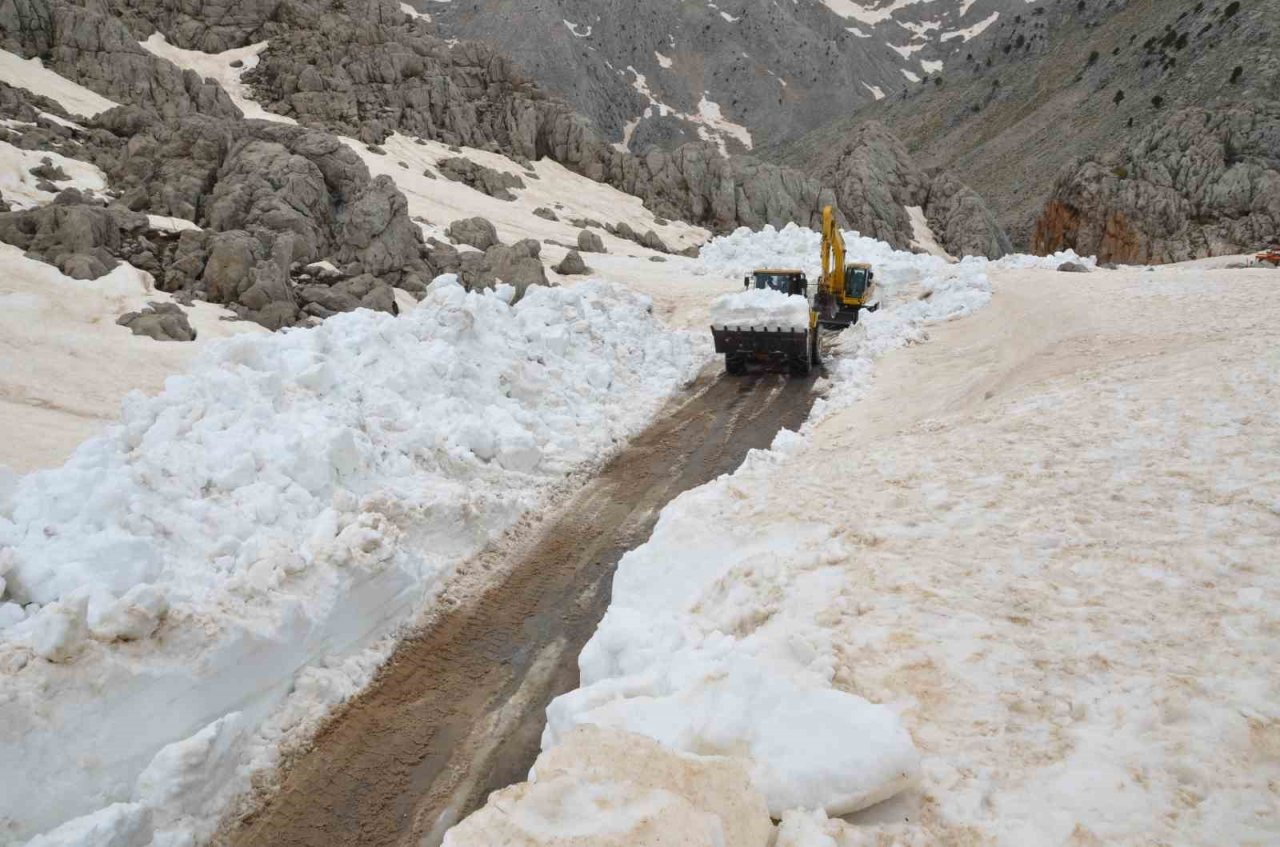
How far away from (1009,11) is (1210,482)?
17196cm

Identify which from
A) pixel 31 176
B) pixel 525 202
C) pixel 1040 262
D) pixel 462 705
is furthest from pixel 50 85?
pixel 1040 262

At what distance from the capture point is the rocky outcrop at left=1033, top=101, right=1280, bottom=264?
40125 millimetres

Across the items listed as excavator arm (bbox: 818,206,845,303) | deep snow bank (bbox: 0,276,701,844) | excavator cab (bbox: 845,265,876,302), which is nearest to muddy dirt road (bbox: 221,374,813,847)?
deep snow bank (bbox: 0,276,701,844)

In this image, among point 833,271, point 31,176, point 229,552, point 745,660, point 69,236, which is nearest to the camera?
point 745,660

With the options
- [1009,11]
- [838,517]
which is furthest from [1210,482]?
[1009,11]

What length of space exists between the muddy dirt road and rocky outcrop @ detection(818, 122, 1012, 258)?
44.2 metres

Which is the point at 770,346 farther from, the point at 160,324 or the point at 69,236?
the point at 69,236

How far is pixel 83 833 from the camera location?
15.3 ft

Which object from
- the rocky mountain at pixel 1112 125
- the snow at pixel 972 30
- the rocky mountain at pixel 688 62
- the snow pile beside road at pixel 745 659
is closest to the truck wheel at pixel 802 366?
the snow pile beside road at pixel 745 659

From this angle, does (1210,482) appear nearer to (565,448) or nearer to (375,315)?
(565,448)

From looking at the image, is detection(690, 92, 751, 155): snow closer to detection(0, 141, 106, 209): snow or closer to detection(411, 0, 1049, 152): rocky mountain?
detection(411, 0, 1049, 152): rocky mountain

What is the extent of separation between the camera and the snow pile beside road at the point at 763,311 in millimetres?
16219

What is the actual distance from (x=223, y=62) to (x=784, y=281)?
136ft

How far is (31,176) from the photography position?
18953mm
